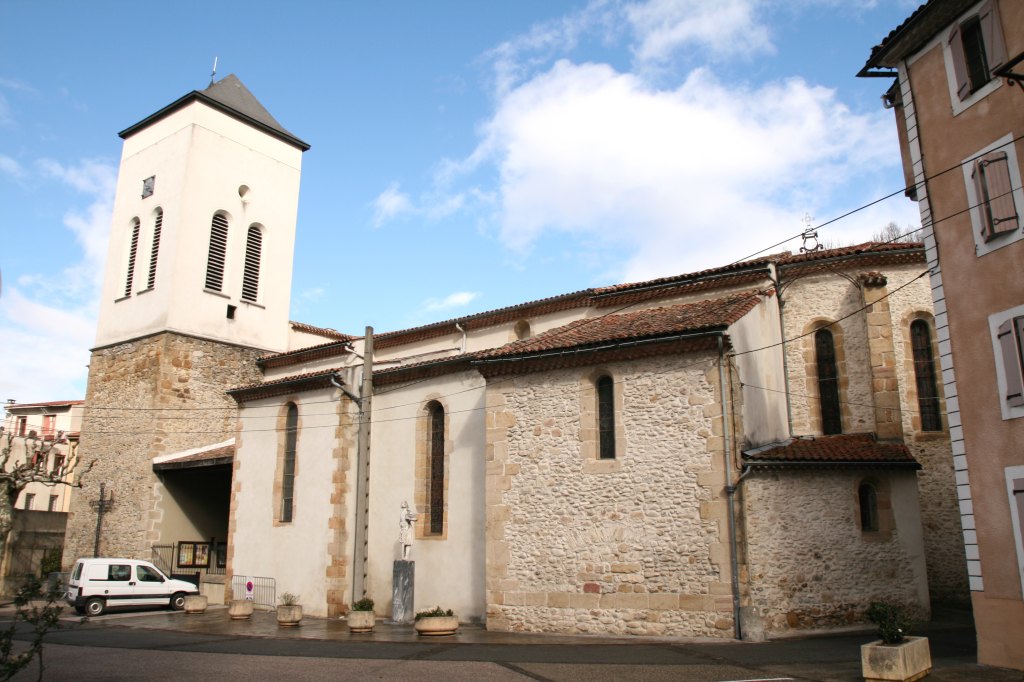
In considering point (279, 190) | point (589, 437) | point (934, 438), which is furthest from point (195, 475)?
point (934, 438)

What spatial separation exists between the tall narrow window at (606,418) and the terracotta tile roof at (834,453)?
8.27ft

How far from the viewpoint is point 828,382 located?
18.3m

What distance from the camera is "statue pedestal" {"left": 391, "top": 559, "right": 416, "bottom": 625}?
17266 millimetres

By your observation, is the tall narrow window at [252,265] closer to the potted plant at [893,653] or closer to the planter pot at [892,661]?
the potted plant at [893,653]

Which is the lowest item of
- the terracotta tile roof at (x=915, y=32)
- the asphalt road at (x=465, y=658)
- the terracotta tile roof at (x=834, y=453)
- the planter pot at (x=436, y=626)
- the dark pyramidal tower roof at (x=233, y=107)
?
the asphalt road at (x=465, y=658)

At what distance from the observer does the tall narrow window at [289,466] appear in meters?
21.3

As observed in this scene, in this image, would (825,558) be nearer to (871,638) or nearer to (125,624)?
(871,638)

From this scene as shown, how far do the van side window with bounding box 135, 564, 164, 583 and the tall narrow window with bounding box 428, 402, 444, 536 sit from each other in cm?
830

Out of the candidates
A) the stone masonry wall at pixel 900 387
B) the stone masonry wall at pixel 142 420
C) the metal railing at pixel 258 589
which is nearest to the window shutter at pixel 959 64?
the stone masonry wall at pixel 900 387

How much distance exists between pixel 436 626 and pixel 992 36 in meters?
13.4

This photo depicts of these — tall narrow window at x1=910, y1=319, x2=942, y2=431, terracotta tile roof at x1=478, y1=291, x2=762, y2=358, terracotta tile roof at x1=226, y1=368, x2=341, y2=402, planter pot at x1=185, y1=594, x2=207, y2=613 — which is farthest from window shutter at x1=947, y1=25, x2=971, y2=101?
planter pot at x1=185, y1=594, x2=207, y2=613

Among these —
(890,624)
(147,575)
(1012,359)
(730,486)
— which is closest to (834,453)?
→ (730,486)

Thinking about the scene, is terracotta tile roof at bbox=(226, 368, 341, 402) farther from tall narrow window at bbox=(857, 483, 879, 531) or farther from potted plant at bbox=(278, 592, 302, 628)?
tall narrow window at bbox=(857, 483, 879, 531)

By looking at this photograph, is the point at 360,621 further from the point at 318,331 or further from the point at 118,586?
the point at 318,331
